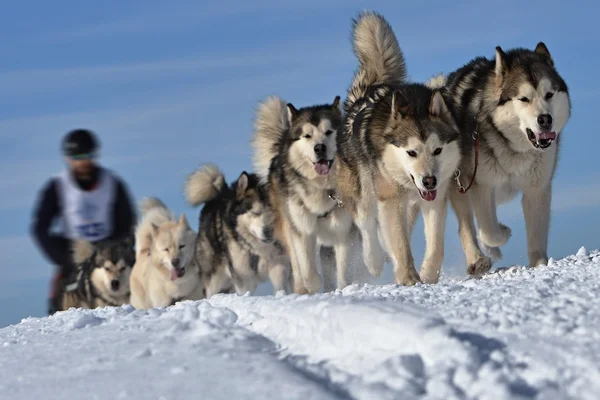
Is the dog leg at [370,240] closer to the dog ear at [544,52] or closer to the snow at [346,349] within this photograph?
the dog ear at [544,52]

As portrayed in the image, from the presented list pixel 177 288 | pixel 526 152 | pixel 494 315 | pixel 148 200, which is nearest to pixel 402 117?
pixel 526 152

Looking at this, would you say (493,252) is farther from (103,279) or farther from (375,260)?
(103,279)

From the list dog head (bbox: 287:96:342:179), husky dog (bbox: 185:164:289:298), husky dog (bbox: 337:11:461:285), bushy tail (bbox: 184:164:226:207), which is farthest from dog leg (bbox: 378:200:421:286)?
bushy tail (bbox: 184:164:226:207)

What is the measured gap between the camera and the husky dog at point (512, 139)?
22.1 ft

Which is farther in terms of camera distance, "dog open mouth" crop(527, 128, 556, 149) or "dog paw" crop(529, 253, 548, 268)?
"dog paw" crop(529, 253, 548, 268)

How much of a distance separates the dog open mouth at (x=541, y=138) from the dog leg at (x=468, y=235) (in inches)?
28.2

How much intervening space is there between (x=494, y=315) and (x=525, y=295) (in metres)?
0.55

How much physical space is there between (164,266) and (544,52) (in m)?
5.83

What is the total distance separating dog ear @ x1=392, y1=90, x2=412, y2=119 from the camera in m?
6.81

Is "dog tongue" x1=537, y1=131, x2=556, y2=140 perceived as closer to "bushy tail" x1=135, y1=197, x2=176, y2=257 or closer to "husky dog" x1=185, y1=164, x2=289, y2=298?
"husky dog" x1=185, y1=164, x2=289, y2=298

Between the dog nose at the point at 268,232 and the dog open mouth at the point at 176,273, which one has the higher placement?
the dog nose at the point at 268,232

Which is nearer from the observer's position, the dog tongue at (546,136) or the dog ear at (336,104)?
the dog tongue at (546,136)

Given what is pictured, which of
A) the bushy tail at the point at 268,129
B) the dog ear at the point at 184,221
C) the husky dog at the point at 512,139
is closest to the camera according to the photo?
the husky dog at the point at 512,139

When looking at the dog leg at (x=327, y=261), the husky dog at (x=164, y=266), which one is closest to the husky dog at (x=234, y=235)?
the husky dog at (x=164, y=266)
